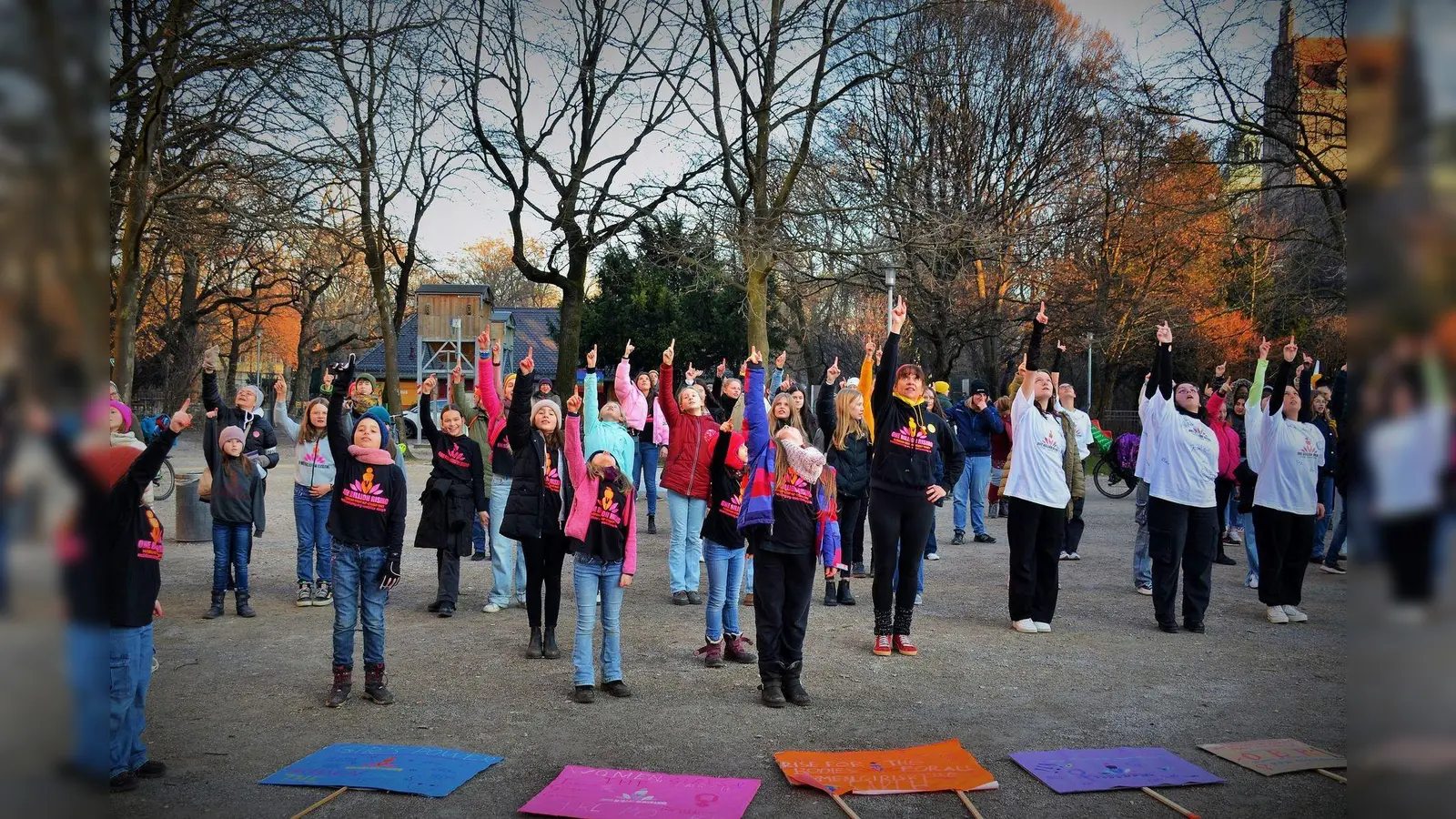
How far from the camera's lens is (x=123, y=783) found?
4.75 meters

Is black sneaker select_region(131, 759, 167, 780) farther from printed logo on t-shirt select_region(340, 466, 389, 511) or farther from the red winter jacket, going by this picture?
the red winter jacket

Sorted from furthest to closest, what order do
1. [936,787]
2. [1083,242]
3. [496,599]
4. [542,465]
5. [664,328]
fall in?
[664,328] < [1083,242] < [496,599] < [542,465] < [936,787]

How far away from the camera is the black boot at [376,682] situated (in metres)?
6.26

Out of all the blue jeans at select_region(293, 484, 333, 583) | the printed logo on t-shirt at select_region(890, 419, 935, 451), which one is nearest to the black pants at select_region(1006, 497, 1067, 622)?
the printed logo on t-shirt at select_region(890, 419, 935, 451)

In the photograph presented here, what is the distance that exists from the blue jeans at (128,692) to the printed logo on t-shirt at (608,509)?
102 inches

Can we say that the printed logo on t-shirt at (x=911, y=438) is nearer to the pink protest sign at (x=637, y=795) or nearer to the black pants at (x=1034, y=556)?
the black pants at (x=1034, y=556)

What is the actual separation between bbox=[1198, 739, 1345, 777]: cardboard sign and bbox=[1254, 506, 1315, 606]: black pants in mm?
3608

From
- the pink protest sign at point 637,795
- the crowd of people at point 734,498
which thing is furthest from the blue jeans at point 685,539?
the pink protest sign at point 637,795

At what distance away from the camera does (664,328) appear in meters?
32.8

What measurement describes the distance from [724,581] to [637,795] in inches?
113
